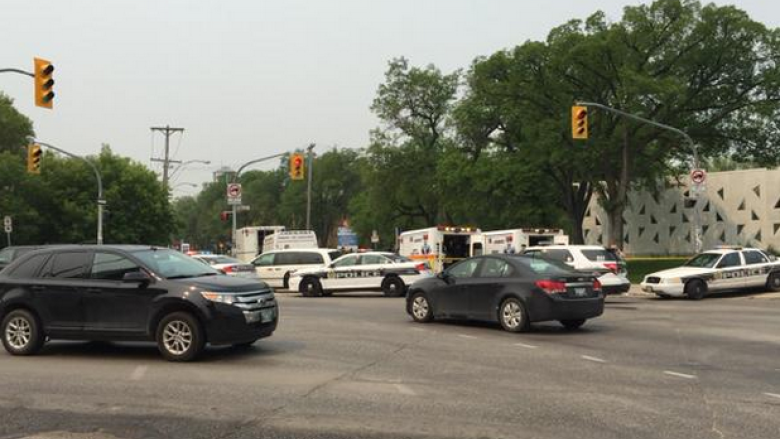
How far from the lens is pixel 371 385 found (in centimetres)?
841

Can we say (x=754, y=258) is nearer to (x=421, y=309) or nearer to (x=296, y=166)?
(x=421, y=309)

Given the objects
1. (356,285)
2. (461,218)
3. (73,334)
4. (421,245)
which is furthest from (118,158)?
(73,334)

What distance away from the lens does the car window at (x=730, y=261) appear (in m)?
22.9

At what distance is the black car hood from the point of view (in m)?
9.93

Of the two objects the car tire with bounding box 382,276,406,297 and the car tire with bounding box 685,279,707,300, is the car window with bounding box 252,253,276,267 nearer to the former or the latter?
the car tire with bounding box 382,276,406,297

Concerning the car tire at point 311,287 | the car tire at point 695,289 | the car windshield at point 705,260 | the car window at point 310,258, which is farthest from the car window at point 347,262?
the car windshield at point 705,260

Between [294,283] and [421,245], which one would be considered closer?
[294,283]

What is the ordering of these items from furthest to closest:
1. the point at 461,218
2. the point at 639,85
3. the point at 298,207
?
the point at 298,207 → the point at 461,218 → the point at 639,85

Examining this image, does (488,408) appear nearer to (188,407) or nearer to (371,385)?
(371,385)

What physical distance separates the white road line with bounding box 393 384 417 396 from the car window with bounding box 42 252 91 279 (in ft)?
16.3

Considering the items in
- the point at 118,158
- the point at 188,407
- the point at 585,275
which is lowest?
the point at 188,407

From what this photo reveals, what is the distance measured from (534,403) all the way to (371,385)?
1.91 m

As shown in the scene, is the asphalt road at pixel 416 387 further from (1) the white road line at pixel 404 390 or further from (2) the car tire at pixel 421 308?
(2) the car tire at pixel 421 308

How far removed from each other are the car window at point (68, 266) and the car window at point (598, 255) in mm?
13915
